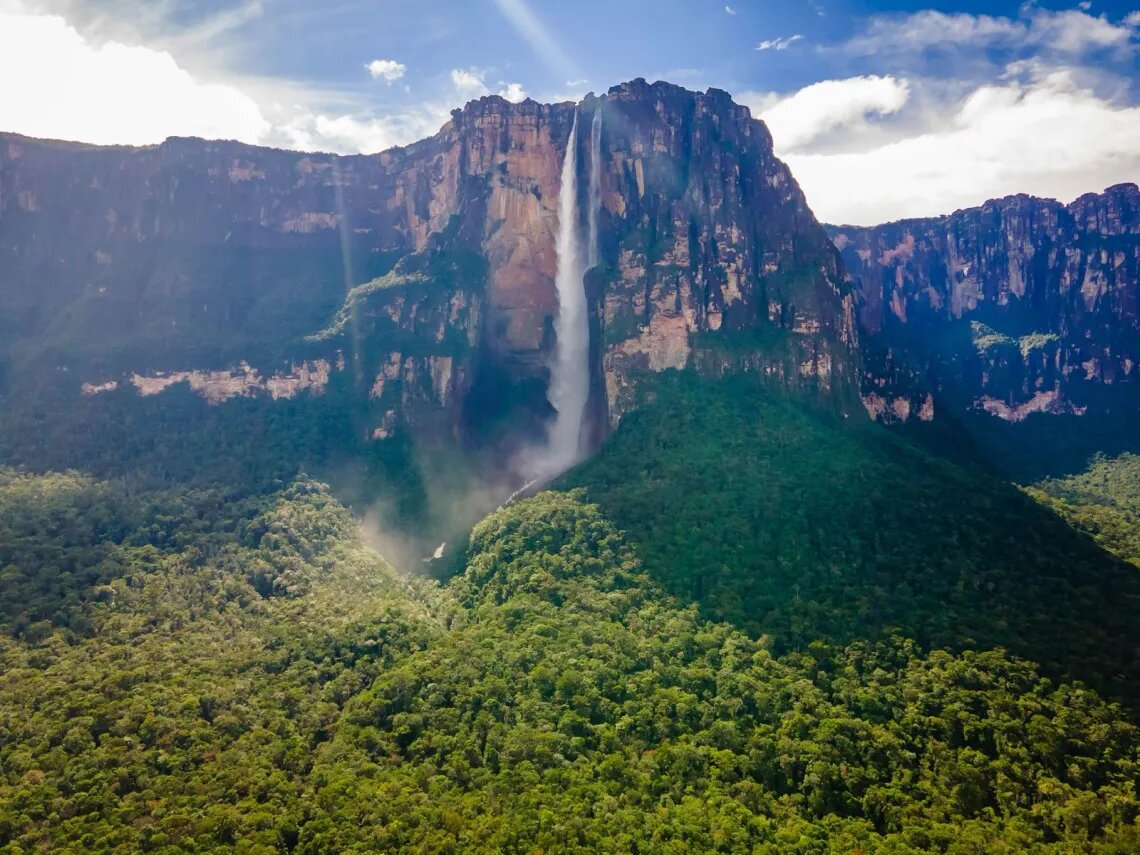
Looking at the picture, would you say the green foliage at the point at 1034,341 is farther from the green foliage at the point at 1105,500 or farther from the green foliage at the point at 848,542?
the green foliage at the point at 848,542

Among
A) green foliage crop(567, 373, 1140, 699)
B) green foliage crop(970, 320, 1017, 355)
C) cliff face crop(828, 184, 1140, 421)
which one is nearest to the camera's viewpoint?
green foliage crop(567, 373, 1140, 699)

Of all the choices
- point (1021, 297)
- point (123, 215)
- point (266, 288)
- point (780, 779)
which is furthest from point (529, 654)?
point (1021, 297)

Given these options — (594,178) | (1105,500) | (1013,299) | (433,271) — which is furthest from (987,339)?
(433,271)

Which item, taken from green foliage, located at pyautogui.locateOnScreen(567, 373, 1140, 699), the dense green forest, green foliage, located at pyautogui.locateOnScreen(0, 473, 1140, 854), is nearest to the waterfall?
green foliage, located at pyautogui.locateOnScreen(567, 373, 1140, 699)

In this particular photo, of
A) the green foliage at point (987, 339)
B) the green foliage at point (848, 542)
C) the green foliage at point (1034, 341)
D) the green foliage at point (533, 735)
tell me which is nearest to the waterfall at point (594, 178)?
the green foliage at point (848, 542)

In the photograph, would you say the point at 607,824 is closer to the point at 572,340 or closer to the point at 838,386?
the point at 838,386

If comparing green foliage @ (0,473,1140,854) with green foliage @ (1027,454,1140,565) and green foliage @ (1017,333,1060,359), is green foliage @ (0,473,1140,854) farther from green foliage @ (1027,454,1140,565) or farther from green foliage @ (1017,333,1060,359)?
green foliage @ (1017,333,1060,359)
